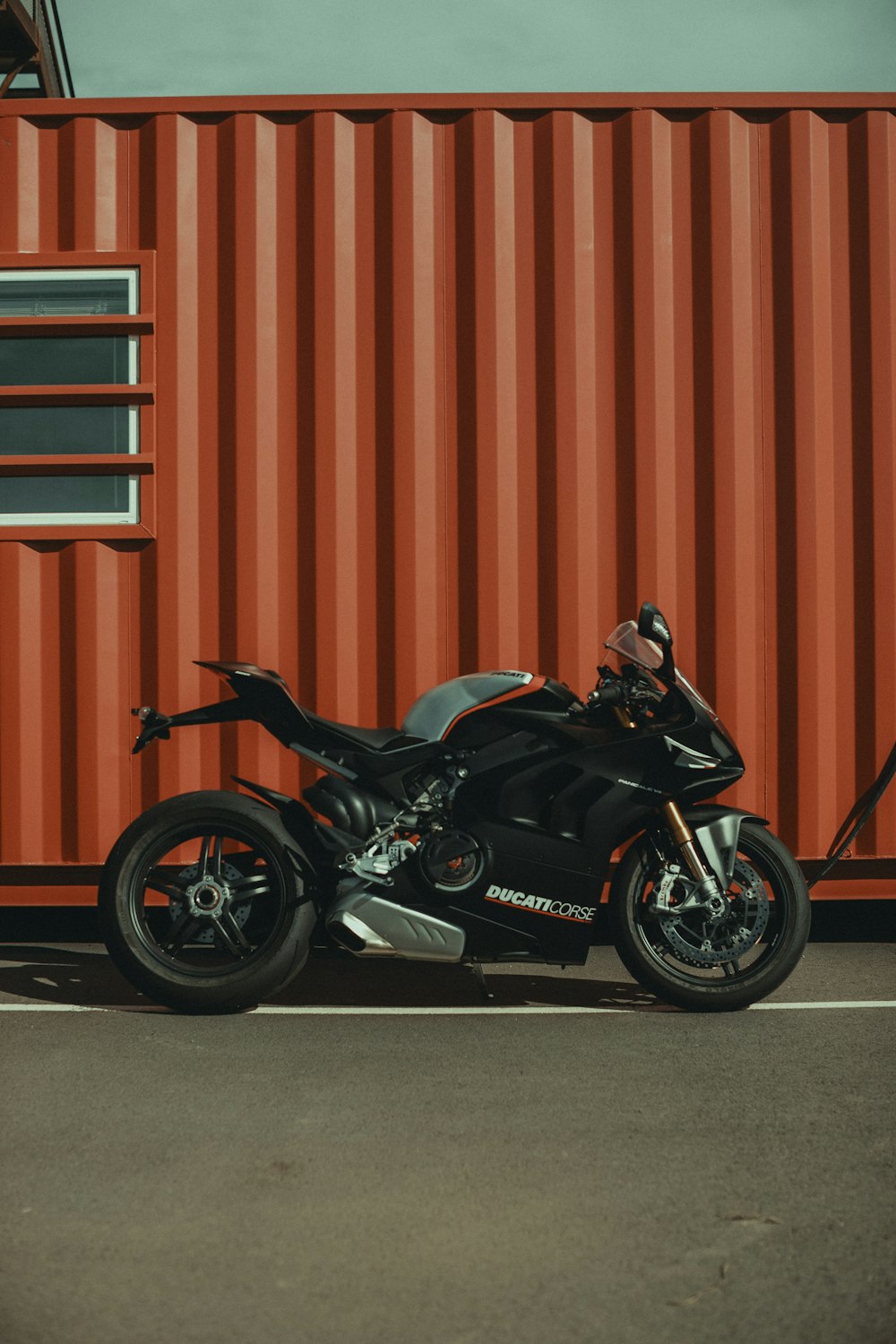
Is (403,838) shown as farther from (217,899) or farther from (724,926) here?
(724,926)

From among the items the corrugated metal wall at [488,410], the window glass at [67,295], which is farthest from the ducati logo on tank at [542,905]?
the window glass at [67,295]

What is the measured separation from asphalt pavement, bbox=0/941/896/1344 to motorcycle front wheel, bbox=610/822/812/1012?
0.13 m

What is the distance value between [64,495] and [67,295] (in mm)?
819

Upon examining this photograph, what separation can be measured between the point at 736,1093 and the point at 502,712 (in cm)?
138

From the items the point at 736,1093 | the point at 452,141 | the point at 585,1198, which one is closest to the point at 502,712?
the point at 736,1093

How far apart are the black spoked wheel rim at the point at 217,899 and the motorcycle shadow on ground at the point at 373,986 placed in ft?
0.91

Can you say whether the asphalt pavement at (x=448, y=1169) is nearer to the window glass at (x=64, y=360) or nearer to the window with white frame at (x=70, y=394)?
the window with white frame at (x=70, y=394)

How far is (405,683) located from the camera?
4641 millimetres

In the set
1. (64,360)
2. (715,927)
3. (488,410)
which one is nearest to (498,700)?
(715,927)

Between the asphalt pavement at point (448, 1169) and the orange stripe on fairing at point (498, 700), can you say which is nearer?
the asphalt pavement at point (448, 1169)

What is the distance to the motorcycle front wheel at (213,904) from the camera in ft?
12.5

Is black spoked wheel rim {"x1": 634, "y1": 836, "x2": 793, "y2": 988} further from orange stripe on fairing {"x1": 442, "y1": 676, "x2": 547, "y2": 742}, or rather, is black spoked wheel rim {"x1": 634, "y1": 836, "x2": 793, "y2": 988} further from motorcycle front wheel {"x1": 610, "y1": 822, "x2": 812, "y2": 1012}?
orange stripe on fairing {"x1": 442, "y1": 676, "x2": 547, "y2": 742}

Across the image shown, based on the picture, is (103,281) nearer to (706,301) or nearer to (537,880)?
(706,301)

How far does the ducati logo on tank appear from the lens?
380 cm
